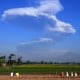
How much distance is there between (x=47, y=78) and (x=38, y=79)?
4.00 ft

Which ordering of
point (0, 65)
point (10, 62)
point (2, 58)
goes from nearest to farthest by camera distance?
point (0, 65)
point (2, 58)
point (10, 62)

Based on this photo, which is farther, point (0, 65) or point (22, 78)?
point (0, 65)

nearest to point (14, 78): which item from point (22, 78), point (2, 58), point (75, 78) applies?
point (22, 78)

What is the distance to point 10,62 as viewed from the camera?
151000 millimetres

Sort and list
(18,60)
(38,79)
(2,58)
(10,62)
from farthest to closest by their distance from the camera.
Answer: (18,60) → (10,62) → (2,58) → (38,79)

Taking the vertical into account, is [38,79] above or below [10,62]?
below

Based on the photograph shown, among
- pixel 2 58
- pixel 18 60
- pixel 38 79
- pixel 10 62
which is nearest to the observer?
pixel 38 79

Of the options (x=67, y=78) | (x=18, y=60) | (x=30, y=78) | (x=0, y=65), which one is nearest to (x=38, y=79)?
(x=30, y=78)

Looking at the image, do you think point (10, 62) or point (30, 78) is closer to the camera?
point (30, 78)

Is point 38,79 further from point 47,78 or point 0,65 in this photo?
point 0,65

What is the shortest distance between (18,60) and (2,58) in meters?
44.4

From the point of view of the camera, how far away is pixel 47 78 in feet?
140

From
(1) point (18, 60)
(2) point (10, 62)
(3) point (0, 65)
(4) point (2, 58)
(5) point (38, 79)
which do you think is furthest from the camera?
(1) point (18, 60)

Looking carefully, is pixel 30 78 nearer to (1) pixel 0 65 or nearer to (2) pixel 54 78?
(2) pixel 54 78
